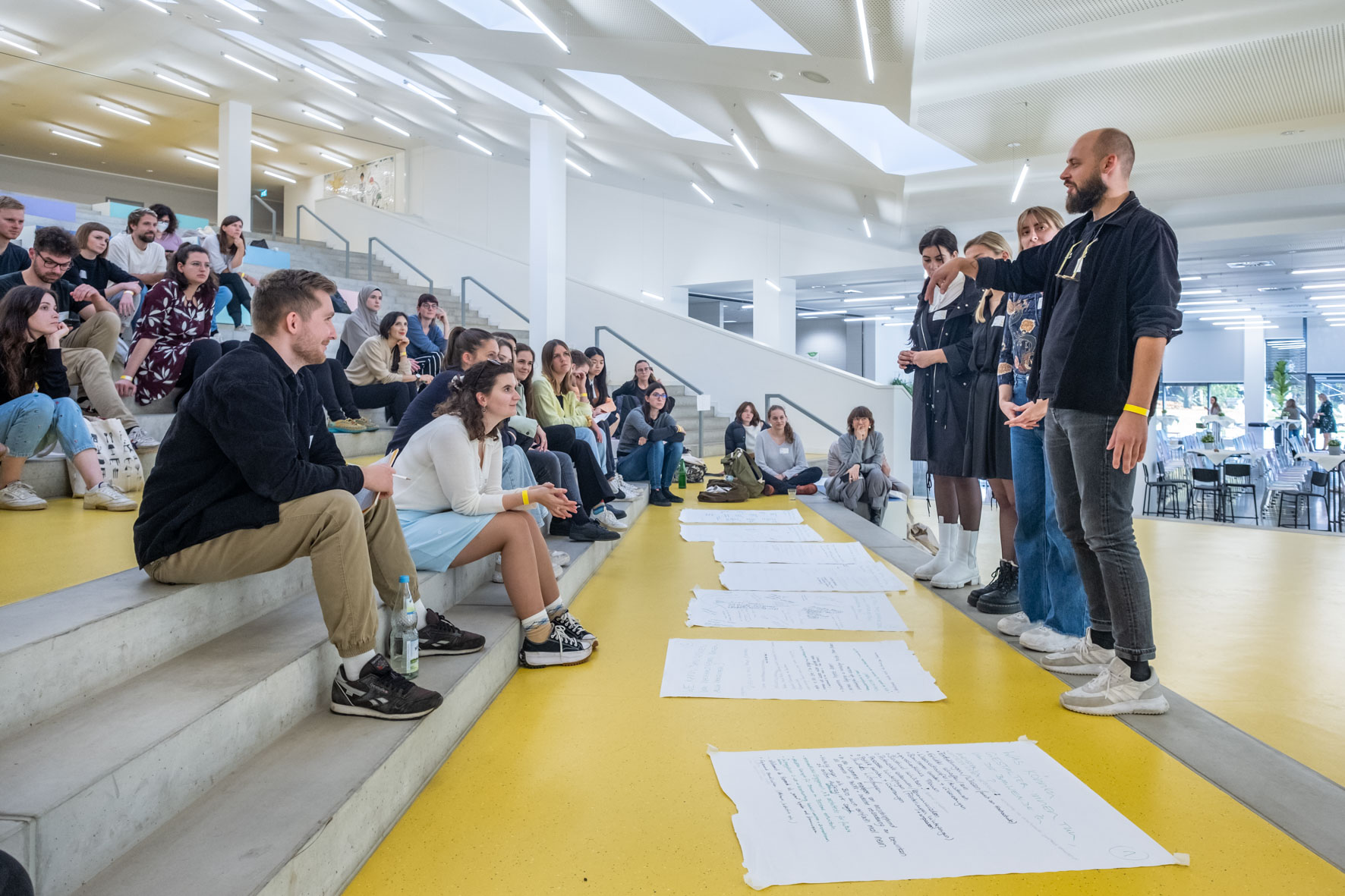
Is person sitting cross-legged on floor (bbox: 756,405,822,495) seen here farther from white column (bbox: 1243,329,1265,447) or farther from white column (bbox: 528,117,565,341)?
white column (bbox: 1243,329,1265,447)

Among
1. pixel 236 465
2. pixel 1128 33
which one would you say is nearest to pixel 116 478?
pixel 236 465

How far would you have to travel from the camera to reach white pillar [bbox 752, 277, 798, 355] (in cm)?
1338

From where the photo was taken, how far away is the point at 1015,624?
2.69m

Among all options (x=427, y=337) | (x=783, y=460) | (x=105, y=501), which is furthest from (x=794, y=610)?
(x=427, y=337)

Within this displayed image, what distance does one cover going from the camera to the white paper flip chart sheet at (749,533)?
4.58 m

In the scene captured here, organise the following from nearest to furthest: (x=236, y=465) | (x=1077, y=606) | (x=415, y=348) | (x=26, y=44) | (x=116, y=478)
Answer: (x=236, y=465)
(x=1077, y=606)
(x=116, y=478)
(x=415, y=348)
(x=26, y=44)

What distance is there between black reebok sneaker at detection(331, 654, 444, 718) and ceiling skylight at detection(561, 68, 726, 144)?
7.10m

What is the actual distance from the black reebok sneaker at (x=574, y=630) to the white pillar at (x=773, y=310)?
36.9 ft

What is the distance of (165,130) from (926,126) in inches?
497

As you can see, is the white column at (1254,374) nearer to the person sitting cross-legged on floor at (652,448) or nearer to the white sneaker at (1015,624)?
the person sitting cross-legged on floor at (652,448)

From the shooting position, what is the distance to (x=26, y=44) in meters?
9.67

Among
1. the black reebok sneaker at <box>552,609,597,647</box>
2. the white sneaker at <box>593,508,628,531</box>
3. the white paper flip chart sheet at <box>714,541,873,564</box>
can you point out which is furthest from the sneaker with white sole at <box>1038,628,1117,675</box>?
the white sneaker at <box>593,508,628,531</box>

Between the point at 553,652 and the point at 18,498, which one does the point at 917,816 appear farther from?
the point at 18,498

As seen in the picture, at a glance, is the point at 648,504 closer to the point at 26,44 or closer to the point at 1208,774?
the point at 1208,774
